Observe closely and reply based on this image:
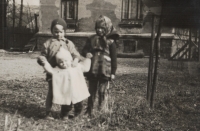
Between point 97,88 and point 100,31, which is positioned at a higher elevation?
point 100,31

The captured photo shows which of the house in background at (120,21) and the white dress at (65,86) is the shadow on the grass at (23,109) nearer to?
the white dress at (65,86)

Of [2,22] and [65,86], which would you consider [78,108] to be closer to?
[65,86]

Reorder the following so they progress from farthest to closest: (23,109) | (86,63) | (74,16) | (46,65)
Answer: (74,16) < (23,109) < (86,63) < (46,65)

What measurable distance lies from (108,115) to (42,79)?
2.03 metres

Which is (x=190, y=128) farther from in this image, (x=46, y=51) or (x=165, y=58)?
(x=165, y=58)

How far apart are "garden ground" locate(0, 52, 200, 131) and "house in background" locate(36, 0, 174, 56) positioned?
7.43 ft

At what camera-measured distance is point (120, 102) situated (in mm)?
3246

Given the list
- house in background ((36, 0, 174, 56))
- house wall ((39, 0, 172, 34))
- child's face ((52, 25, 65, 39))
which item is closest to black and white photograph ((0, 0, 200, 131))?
child's face ((52, 25, 65, 39))

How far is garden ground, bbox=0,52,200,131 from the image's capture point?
256 cm

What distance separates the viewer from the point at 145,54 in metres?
7.45

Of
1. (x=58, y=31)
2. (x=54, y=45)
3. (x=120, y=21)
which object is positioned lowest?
(x=54, y=45)

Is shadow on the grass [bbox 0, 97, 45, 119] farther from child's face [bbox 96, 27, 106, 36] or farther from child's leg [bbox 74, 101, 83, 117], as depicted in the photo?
child's face [bbox 96, 27, 106, 36]

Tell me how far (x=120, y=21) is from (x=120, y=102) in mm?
4740

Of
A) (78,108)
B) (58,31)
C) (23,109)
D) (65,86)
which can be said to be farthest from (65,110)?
(58,31)
